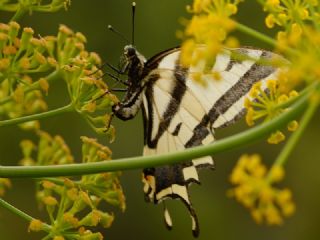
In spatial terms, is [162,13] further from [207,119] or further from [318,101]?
[318,101]

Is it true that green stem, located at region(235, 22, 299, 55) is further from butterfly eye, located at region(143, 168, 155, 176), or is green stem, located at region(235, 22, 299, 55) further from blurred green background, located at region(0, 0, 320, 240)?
blurred green background, located at region(0, 0, 320, 240)

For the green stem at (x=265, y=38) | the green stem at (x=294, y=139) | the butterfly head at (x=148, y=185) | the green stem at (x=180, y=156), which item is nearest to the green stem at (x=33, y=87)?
the green stem at (x=180, y=156)

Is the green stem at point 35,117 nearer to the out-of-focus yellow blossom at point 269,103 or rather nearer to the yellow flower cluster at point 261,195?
the out-of-focus yellow blossom at point 269,103


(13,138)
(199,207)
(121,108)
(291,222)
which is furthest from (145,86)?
(291,222)

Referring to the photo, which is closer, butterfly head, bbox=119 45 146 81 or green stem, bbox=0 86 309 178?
green stem, bbox=0 86 309 178

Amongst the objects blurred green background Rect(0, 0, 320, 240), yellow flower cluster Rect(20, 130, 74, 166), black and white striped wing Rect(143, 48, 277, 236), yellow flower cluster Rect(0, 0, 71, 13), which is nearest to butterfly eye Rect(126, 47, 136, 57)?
black and white striped wing Rect(143, 48, 277, 236)

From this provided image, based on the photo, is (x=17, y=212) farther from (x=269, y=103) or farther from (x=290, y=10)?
(x=290, y=10)

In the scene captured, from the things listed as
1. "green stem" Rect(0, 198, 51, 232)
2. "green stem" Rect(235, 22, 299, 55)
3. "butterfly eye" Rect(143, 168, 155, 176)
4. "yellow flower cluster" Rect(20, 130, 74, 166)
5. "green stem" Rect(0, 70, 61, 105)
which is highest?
"green stem" Rect(0, 70, 61, 105)

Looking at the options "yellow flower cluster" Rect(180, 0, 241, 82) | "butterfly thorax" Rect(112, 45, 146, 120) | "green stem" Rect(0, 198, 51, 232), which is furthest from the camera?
"butterfly thorax" Rect(112, 45, 146, 120)

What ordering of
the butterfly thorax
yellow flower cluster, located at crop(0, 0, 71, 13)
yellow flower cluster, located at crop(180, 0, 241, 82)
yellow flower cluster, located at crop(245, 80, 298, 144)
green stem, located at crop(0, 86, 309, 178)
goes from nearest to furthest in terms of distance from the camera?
green stem, located at crop(0, 86, 309, 178)
yellow flower cluster, located at crop(180, 0, 241, 82)
yellow flower cluster, located at crop(245, 80, 298, 144)
yellow flower cluster, located at crop(0, 0, 71, 13)
the butterfly thorax
